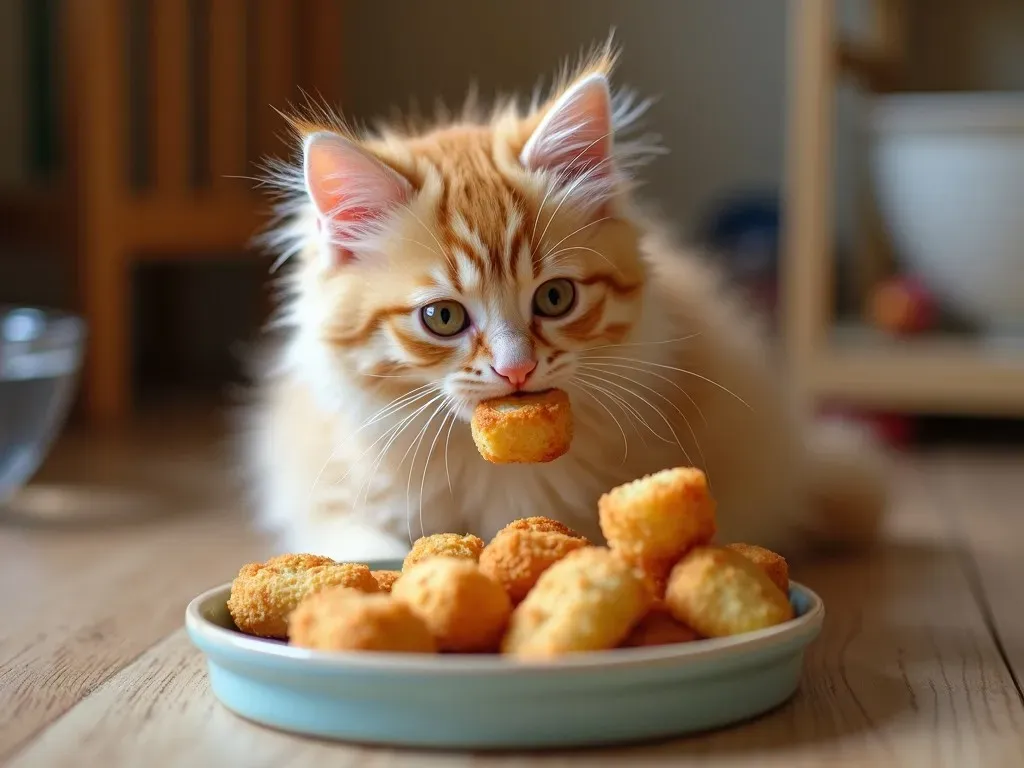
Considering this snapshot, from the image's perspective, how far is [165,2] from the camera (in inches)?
113

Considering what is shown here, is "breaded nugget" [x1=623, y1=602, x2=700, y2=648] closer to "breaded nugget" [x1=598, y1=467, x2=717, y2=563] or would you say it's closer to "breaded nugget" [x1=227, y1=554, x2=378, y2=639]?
"breaded nugget" [x1=598, y1=467, x2=717, y2=563]

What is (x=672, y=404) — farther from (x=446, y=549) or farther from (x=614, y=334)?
(x=446, y=549)

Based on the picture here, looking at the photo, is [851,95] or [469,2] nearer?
[851,95]

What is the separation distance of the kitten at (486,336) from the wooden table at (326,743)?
0.20 m

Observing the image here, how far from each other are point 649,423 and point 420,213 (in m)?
0.33

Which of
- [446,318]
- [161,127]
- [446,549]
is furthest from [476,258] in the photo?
[161,127]

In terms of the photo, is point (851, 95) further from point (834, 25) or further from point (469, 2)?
point (469, 2)

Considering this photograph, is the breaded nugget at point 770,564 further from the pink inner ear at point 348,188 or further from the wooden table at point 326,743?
the pink inner ear at point 348,188

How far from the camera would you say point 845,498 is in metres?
1.71

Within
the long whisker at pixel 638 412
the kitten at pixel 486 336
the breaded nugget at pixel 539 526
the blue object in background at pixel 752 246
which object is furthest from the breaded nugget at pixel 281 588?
the blue object in background at pixel 752 246

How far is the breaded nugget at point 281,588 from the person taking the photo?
1.00 meters

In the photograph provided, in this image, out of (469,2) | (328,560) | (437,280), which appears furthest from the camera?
(469,2)

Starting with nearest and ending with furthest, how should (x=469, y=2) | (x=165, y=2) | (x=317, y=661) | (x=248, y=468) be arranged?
1. (x=317, y=661)
2. (x=248, y=468)
3. (x=165, y=2)
4. (x=469, y=2)

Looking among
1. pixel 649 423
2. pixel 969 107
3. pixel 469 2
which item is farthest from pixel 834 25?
pixel 649 423
